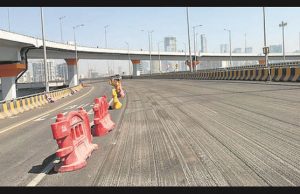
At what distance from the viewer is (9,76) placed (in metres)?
45.0

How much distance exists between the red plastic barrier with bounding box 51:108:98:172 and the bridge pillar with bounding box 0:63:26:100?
39.3m

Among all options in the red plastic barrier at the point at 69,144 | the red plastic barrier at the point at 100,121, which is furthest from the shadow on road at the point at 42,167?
the red plastic barrier at the point at 100,121

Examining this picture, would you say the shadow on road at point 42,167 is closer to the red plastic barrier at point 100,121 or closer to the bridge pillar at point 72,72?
the red plastic barrier at point 100,121

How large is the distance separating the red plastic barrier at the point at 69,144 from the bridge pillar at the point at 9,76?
39328mm

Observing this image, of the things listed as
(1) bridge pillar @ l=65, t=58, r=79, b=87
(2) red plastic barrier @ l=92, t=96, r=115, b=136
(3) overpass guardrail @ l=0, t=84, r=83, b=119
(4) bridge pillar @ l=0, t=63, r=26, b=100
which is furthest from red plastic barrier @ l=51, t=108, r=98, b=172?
(1) bridge pillar @ l=65, t=58, r=79, b=87

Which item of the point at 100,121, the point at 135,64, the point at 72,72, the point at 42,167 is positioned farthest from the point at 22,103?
A: the point at 135,64

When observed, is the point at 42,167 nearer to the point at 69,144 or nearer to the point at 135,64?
the point at 69,144

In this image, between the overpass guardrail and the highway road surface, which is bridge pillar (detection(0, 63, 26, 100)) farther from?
the highway road surface

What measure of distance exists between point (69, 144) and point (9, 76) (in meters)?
40.6

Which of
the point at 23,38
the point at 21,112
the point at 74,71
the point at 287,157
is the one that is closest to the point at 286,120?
the point at 287,157

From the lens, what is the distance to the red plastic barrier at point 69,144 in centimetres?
700
